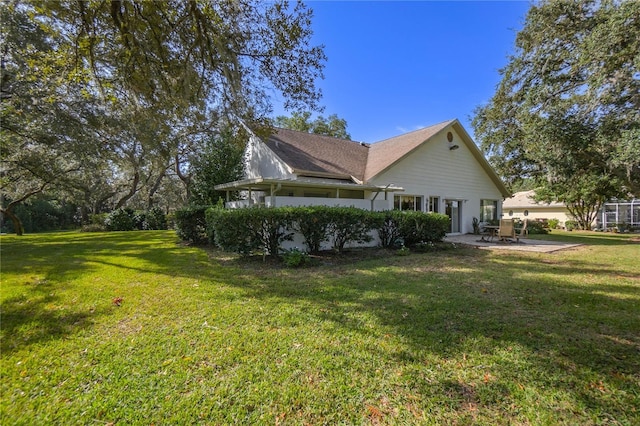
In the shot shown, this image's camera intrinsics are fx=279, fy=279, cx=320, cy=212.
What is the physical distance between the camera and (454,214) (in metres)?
17.2

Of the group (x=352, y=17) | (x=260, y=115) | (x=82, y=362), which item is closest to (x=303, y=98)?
(x=260, y=115)

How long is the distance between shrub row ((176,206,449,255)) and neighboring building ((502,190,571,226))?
70.9ft

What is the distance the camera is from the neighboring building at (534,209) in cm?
2936

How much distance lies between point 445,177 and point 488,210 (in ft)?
17.4

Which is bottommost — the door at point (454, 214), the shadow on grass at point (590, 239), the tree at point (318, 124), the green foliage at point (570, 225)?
the shadow on grass at point (590, 239)

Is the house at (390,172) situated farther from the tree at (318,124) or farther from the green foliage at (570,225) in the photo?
the green foliage at (570,225)

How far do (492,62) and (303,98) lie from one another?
15329 mm

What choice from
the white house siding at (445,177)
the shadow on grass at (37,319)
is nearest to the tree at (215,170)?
the white house siding at (445,177)

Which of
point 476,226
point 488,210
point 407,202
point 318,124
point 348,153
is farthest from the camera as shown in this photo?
point 318,124

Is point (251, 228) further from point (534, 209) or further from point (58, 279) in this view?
point (534, 209)

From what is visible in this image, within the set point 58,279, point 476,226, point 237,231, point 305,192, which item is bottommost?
point 58,279

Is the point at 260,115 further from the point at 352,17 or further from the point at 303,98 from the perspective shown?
the point at 352,17

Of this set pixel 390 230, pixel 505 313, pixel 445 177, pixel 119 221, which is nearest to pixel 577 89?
pixel 445 177

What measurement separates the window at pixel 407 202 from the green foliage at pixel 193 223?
9209mm
